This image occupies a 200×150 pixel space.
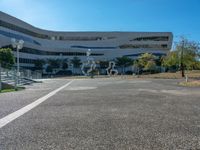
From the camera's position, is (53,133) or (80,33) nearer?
(53,133)

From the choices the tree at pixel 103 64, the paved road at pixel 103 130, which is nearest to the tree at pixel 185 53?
the paved road at pixel 103 130

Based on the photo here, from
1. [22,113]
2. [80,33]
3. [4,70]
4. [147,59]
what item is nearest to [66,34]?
[80,33]

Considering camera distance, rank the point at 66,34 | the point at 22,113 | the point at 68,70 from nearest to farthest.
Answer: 1. the point at 22,113
2. the point at 68,70
3. the point at 66,34

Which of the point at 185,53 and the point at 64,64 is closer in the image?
the point at 185,53

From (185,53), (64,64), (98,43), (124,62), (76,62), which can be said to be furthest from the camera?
(98,43)

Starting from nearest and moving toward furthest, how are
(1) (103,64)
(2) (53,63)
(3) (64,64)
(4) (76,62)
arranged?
1. (2) (53,63)
2. (3) (64,64)
3. (4) (76,62)
4. (1) (103,64)

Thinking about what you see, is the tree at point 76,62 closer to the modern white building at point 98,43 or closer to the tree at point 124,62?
the modern white building at point 98,43

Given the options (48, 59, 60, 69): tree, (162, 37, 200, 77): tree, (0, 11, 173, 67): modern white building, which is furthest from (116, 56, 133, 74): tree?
(162, 37, 200, 77): tree

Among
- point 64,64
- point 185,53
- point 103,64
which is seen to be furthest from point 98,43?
point 185,53

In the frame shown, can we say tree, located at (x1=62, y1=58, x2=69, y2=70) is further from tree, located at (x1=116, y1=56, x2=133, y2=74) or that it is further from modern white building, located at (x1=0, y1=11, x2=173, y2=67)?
tree, located at (x1=116, y1=56, x2=133, y2=74)

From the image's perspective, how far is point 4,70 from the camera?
28969 mm

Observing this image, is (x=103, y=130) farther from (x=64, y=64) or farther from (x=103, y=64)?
(x=103, y=64)

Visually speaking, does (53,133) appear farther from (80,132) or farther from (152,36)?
(152,36)

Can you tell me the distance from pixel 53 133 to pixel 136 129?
5.94 ft
